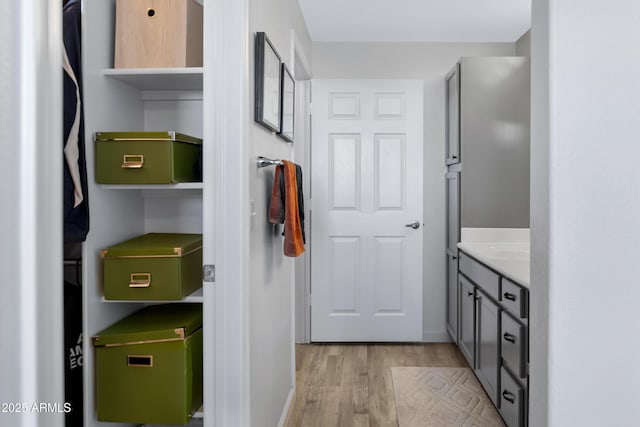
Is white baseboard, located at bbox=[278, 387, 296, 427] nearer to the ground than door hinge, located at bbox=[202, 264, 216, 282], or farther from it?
nearer to the ground

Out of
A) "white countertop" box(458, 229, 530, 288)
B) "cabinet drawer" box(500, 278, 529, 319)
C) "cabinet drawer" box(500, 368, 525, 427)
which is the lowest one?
"cabinet drawer" box(500, 368, 525, 427)

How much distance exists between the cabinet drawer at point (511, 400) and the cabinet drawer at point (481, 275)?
1.32ft

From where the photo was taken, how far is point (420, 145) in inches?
156

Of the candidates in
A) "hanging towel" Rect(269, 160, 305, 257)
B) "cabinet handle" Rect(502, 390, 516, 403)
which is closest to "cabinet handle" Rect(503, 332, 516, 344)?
"cabinet handle" Rect(502, 390, 516, 403)

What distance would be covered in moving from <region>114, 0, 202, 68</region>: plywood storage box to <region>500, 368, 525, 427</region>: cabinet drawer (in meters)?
1.97

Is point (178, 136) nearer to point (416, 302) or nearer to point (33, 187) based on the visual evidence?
point (33, 187)

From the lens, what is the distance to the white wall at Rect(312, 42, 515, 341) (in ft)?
13.4

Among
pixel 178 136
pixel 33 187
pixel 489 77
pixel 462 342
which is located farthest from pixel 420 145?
pixel 33 187

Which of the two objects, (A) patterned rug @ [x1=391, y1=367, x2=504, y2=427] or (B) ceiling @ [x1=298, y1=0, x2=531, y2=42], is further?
(B) ceiling @ [x1=298, y1=0, x2=531, y2=42]

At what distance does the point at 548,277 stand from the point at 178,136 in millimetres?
1275

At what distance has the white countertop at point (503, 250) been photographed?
2.41 meters

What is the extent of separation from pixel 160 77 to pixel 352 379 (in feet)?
7.41

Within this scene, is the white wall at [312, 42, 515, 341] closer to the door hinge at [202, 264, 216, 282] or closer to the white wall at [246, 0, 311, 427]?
the white wall at [246, 0, 311, 427]

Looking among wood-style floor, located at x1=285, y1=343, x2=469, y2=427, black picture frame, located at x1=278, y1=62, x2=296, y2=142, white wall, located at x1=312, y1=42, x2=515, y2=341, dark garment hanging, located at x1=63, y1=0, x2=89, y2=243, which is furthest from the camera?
white wall, located at x1=312, y1=42, x2=515, y2=341
